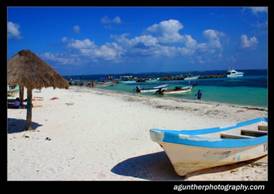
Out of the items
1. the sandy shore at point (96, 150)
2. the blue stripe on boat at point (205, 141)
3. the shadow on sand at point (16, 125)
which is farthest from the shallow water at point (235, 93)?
the shadow on sand at point (16, 125)

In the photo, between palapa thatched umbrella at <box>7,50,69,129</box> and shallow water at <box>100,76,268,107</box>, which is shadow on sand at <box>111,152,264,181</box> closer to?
palapa thatched umbrella at <box>7,50,69,129</box>

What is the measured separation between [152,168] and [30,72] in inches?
220

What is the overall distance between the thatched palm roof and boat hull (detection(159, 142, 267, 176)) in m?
5.72

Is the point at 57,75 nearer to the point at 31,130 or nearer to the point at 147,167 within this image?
the point at 31,130

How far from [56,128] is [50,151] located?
9.10 ft

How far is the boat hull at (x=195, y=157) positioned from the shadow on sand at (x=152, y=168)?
178 mm

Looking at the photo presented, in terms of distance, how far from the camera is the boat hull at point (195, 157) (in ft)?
18.6

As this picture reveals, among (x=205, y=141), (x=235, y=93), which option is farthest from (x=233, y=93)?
(x=205, y=141)

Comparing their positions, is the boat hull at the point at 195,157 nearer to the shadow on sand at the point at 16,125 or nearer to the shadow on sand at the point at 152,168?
the shadow on sand at the point at 152,168

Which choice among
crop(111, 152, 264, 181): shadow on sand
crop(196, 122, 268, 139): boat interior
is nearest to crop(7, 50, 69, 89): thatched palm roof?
crop(111, 152, 264, 181): shadow on sand

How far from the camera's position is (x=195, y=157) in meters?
5.75
